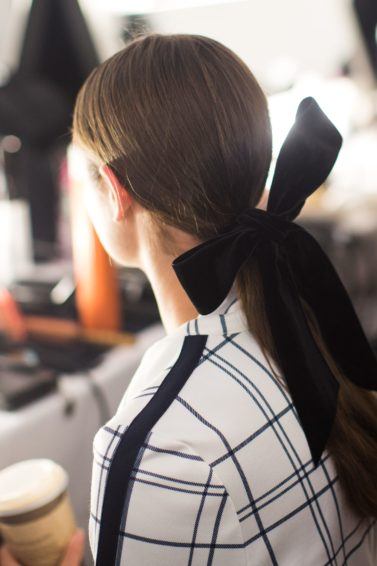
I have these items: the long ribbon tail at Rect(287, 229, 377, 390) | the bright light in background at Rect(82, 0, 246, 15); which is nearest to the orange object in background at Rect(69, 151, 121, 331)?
the long ribbon tail at Rect(287, 229, 377, 390)

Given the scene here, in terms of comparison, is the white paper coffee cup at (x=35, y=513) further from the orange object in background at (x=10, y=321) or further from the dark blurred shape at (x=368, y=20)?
the dark blurred shape at (x=368, y=20)

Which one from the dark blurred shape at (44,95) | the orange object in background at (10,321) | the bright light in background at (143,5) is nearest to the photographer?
the orange object in background at (10,321)

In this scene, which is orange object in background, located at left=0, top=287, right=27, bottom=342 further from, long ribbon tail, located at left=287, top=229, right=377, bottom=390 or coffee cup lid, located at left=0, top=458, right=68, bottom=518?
long ribbon tail, located at left=287, top=229, right=377, bottom=390

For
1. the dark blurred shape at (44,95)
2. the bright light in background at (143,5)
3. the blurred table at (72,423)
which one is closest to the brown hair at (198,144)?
the blurred table at (72,423)

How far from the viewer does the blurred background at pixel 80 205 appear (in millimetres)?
978

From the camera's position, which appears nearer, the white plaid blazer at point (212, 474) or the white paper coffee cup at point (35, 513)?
the white plaid blazer at point (212, 474)

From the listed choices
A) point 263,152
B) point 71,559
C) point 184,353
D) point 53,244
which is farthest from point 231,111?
point 53,244

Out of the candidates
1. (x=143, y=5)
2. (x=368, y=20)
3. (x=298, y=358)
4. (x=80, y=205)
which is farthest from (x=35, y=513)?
(x=143, y=5)

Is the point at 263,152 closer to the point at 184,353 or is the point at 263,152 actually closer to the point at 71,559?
the point at 184,353

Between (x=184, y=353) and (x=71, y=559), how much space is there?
35cm

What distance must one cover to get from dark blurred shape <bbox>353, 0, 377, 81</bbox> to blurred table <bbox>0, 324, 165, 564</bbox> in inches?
68.0

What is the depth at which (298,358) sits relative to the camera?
55cm

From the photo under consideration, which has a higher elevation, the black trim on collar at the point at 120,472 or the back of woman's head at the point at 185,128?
the back of woman's head at the point at 185,128

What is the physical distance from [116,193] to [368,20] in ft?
6.31
